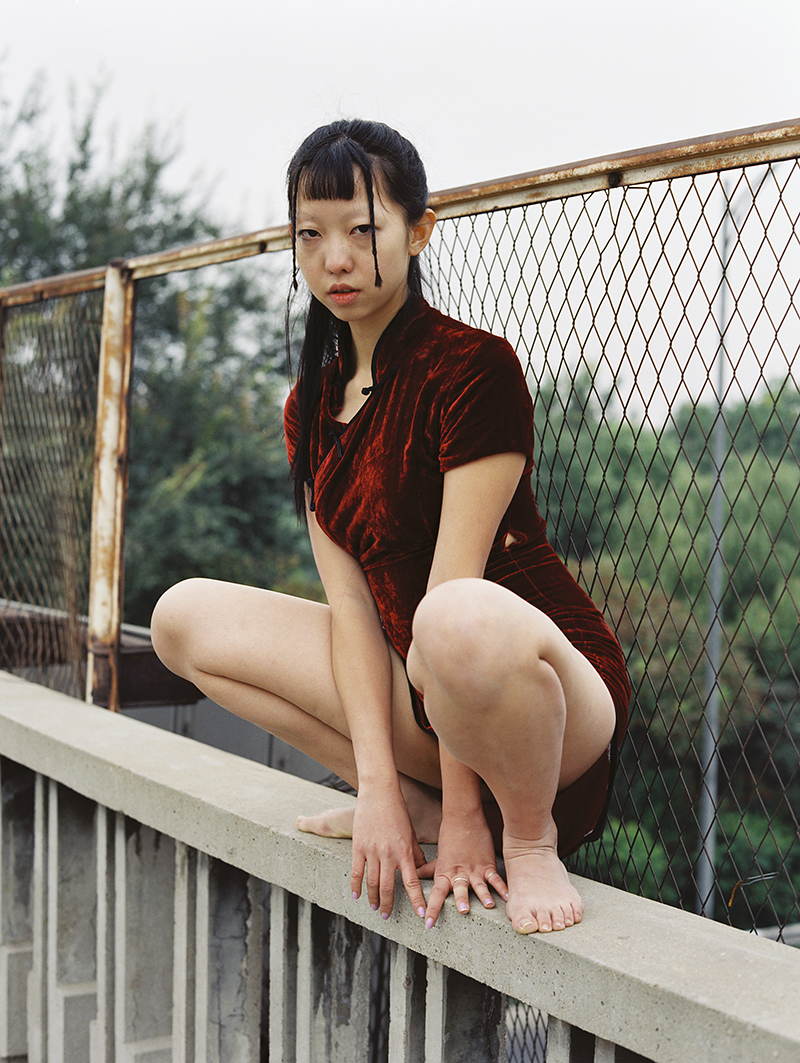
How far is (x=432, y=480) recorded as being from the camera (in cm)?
143

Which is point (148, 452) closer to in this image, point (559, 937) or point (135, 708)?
point (135, 708)

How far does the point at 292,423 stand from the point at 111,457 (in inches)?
41.2

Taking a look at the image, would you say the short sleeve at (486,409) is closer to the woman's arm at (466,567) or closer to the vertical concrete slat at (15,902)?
the woman's arm at (466,567)

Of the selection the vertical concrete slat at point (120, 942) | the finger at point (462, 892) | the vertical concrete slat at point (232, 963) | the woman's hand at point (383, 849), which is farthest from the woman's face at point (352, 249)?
the vertical concrete slat at point (120, 942)

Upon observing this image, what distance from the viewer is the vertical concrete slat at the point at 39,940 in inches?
88.0

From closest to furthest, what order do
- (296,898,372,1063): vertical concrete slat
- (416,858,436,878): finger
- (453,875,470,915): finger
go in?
(453,875,470,915): finger
(416,858,436,878): finger
(296,898,372,1063): vertical concrete slat

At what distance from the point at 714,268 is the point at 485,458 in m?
0.53

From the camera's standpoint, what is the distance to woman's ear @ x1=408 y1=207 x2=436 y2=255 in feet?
4.91

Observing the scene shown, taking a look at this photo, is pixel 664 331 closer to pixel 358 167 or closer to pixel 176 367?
pixel 358 167

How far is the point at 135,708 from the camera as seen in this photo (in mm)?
2863

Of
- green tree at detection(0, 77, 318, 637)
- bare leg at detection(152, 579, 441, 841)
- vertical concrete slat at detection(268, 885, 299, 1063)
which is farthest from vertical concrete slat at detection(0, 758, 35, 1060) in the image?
green tree at detection(0, 77, 318, 637)

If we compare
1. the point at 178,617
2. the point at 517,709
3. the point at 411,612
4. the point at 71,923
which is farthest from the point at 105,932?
the point at 517,709

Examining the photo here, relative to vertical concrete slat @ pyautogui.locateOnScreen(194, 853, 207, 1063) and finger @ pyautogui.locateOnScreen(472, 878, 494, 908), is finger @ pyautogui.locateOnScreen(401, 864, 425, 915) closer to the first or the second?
finger @ pyautogui.locateOnScreen(472, 878, 494, 908)

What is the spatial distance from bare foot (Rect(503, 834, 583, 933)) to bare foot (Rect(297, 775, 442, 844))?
0.25 m
